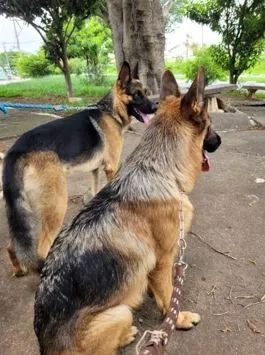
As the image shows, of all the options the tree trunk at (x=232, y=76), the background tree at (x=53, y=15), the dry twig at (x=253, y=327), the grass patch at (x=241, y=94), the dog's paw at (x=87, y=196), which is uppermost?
the background tree at (x=53, y=15)

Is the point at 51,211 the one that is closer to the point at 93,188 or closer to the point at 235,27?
the point at 93,188

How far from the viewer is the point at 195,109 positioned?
2.29 meters

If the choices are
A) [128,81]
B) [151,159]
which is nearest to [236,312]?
[151,159]

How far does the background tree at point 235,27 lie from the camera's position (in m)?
14.3

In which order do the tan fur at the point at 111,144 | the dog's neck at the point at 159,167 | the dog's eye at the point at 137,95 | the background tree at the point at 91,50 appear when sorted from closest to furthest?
the dog's neck at the point at 159,167 < the tan fur at the point at 111,144 < the dog's eye at the point at 137,95 < the background tree at the point at 91,50

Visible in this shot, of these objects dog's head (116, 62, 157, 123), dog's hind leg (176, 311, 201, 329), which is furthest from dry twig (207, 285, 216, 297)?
dog's head (116, 62, 157, 123)

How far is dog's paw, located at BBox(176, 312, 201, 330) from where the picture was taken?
2.55m

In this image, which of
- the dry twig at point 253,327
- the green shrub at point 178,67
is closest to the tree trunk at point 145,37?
the dry twig at point 253,327

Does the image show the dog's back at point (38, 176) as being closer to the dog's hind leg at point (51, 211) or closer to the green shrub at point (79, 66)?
the dog's hind leg at point (51, 211)

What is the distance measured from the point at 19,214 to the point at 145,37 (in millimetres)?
6563

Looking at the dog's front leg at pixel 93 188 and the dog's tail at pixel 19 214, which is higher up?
the dog's tail at pixel 19 214

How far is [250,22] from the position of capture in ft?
46.2

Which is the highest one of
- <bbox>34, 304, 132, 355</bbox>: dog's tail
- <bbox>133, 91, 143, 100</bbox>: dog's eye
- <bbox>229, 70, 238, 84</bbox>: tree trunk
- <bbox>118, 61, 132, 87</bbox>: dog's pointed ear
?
<bbox>118, 61, 132, 87</bbox>: dog's pointed ear

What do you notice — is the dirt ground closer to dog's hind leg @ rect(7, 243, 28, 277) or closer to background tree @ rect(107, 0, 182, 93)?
dog's hind leg @ rect(7, 243, 28, 277)
